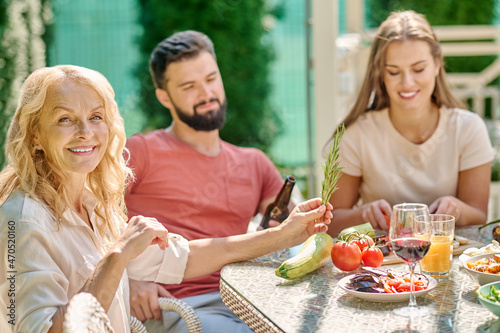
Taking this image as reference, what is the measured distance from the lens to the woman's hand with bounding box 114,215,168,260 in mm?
1722

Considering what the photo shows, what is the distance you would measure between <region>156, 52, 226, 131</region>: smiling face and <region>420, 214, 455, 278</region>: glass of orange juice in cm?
131

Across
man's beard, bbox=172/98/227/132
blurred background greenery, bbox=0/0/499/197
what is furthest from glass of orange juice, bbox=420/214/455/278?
blurred background greenery, bbox=0/0/499/197

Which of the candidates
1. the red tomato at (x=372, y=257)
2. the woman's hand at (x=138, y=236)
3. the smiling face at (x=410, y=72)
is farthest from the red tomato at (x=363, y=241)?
the smiling face at (x=410, y=72)

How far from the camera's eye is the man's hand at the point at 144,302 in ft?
7.72

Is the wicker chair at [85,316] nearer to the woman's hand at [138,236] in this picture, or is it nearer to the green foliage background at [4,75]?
the woman's hand at [138,236]

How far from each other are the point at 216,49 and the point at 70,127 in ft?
15.1

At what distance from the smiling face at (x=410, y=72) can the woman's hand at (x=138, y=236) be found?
143 centimetres

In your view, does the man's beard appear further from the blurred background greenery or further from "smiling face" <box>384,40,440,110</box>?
the blurred background greenery

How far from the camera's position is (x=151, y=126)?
615cm

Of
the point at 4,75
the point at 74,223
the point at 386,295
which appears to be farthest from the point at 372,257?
the point at 4,75

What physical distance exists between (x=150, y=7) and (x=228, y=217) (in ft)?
13.2

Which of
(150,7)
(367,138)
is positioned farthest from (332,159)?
(150,7)

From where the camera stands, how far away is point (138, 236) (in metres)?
1.75

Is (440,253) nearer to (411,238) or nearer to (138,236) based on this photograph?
(411,238)
